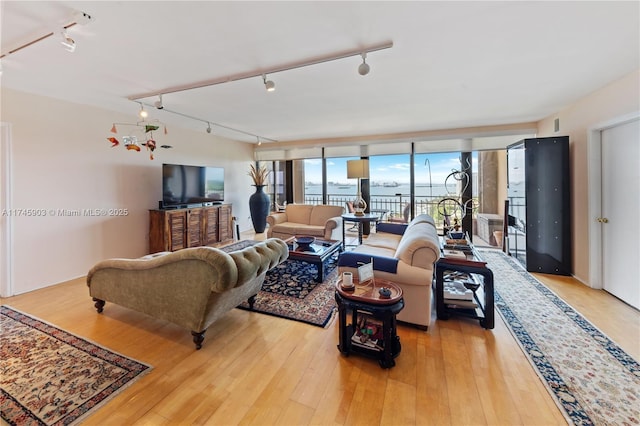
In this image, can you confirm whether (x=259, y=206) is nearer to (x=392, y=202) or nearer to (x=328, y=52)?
(x=392, y=202)

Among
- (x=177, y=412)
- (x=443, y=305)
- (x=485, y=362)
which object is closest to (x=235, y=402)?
(x=177, y=412)

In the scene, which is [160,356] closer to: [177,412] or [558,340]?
[177,412]

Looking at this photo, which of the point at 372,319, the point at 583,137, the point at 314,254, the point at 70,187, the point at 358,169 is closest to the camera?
the point at 372,319

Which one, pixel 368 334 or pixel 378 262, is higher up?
pixel 378 262

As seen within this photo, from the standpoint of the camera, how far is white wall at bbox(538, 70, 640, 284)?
9.39 ft

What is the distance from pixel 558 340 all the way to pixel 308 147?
5723 millimetres

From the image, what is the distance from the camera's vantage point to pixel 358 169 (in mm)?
5227

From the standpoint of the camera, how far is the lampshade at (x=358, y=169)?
519cm

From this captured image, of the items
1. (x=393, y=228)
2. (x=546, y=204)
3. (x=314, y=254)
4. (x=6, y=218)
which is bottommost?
(x=314, y=254)

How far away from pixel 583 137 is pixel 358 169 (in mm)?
3243

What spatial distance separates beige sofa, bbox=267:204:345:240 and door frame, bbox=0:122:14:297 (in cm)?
354

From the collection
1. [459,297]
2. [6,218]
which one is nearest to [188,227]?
[6,218]

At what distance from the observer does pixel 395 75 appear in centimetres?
276

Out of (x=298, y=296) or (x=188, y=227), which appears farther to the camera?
(x=188, y=227)
